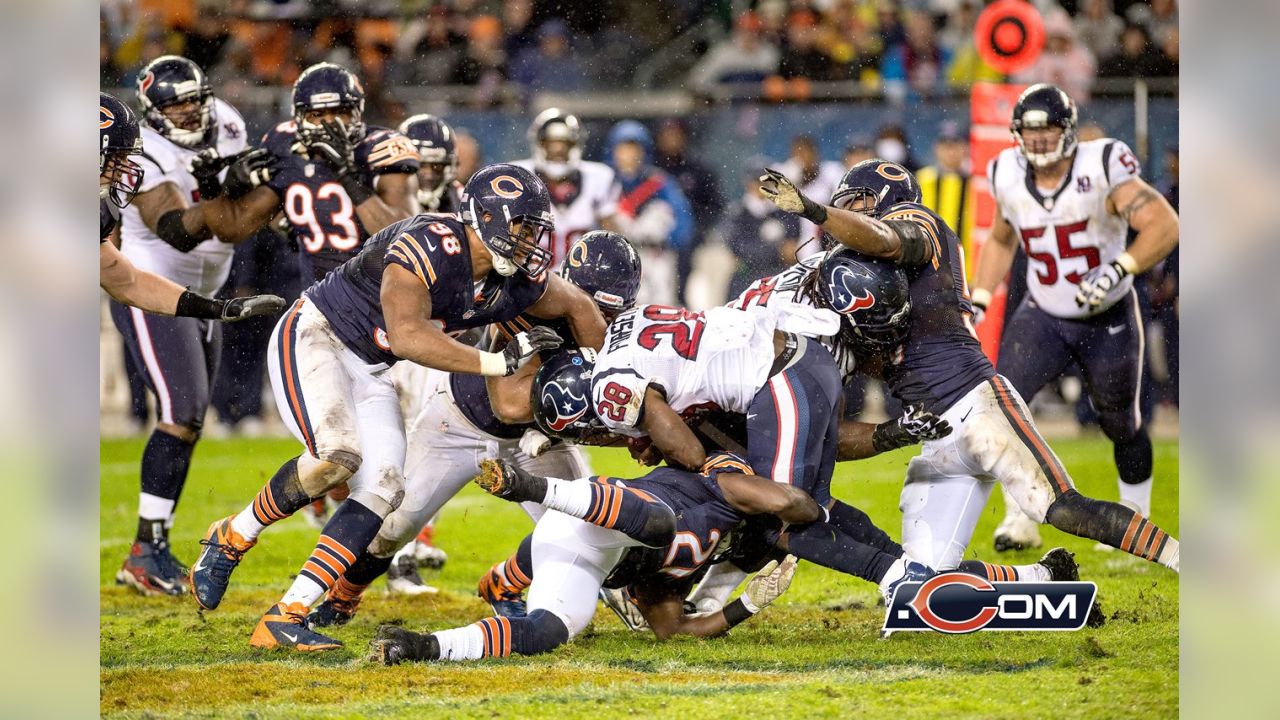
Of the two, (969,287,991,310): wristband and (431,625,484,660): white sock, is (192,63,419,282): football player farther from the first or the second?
(969,287,991,310): wristband

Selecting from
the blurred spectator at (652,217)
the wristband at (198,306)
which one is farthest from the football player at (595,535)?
the blurred spectator at (652,217)

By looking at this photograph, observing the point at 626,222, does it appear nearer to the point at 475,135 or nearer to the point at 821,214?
the point at 475,135

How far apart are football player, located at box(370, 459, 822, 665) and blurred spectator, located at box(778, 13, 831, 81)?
11.5 feet

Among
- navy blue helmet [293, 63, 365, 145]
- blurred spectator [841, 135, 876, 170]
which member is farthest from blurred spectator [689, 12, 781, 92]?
navy blue helmet [293, 63, 365, 145]

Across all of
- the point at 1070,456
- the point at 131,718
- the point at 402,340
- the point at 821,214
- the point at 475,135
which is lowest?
the point at 131,718

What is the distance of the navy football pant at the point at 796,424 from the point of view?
13.6 feet

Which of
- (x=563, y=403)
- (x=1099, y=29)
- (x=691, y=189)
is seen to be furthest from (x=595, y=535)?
(x=1099, y=29)

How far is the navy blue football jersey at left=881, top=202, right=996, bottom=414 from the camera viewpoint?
4520mm

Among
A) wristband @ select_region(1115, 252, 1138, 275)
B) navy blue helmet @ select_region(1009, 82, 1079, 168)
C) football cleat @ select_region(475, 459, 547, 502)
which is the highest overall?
navy blue helmet @ select_region(1009, 82, 1079, 168)

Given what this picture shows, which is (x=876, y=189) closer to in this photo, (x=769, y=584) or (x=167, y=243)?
(x=769, y=584)
